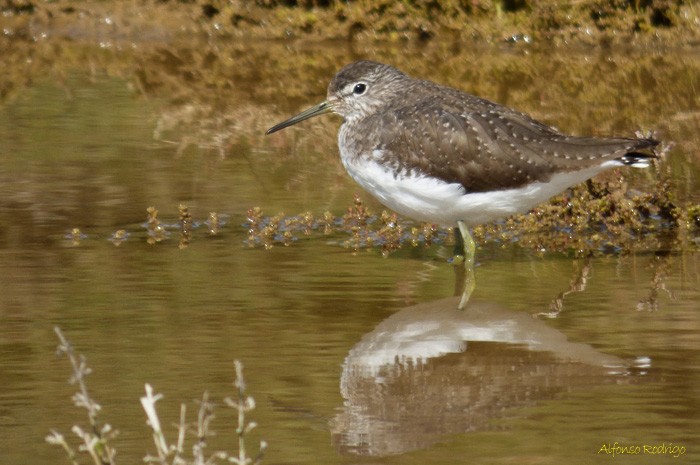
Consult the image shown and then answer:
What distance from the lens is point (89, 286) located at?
376 inches

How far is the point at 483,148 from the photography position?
9.77 metres

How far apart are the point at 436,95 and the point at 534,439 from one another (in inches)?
158

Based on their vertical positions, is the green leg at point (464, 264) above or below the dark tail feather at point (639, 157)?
below

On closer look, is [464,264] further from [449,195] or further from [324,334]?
[324,334]

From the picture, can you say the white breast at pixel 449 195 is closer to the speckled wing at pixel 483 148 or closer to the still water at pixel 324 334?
the speckled wing at pixel 483 148

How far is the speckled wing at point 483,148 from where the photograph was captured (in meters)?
9.62

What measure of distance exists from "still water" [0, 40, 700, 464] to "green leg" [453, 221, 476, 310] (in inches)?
5.5

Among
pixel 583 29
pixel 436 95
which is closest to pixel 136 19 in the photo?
pixel 583 29

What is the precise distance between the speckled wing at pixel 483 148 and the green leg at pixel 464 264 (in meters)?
0.40

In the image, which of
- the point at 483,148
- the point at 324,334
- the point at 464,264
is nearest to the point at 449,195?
the point at 483,148

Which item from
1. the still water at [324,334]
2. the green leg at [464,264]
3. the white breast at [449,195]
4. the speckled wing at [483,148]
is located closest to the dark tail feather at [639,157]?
the speckled wing at [483,148]

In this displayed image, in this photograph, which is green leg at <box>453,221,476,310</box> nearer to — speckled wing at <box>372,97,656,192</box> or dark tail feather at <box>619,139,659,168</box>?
speckled wing at <box>372,97,656,192</box>

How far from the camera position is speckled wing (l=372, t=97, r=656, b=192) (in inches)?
379

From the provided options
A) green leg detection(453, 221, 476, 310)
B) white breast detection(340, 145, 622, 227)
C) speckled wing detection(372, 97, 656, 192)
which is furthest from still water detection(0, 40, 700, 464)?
speckled wing detection(372, 97, 656, 192)
